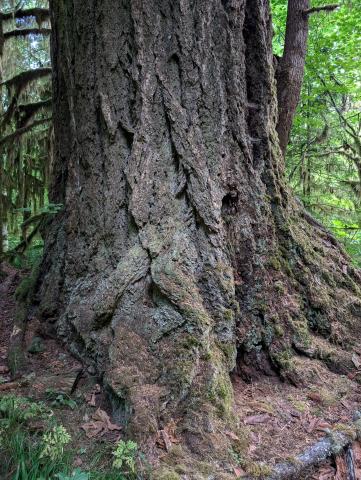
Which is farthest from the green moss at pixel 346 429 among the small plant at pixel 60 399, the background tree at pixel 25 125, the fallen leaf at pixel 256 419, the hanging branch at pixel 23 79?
the hanging branch at pixel 23 79

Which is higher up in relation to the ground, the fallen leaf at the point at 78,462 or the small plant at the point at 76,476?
the small plant at the point at 76,476

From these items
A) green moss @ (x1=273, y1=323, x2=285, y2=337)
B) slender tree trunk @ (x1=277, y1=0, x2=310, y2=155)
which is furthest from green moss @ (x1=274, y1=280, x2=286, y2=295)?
slender tree trunk @ (x1=277, y1=0, x2=310, y2=155)

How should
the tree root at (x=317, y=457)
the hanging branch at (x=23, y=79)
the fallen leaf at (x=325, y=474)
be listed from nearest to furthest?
1. the tree root at (x=317, y=457)
2. the fallen leaf at (x=325, y=474)
3. the hanging branch at (x=23, y=79)

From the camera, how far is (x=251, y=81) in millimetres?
3816

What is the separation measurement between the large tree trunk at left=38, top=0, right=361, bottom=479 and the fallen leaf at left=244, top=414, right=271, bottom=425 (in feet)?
0.71

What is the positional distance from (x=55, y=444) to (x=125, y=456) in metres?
0.37

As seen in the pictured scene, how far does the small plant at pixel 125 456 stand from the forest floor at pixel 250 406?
0.27 ft

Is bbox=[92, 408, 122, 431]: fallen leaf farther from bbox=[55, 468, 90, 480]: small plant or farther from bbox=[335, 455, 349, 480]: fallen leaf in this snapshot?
bbox=[335, 455, 349, 480]: fallen leaf

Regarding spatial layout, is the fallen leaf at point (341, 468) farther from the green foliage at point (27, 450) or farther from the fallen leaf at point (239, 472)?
the green foliage at point (27, 450)

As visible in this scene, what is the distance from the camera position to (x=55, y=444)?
2.04 m

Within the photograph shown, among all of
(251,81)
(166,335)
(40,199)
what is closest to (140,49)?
(251,81)

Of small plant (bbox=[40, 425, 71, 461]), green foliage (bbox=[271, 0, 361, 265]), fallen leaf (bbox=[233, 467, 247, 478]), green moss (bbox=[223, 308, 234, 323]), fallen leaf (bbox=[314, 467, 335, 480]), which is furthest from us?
green foliage (bbox=[271, 0, 361, 265])

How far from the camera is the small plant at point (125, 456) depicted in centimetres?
198

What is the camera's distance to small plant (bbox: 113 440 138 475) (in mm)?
1979
